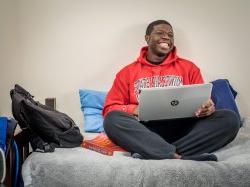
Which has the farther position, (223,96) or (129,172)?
Result: (223,96)

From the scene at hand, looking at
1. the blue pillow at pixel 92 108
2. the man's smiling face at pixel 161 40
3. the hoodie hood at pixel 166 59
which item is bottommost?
the blue pillow at pixel 92 108

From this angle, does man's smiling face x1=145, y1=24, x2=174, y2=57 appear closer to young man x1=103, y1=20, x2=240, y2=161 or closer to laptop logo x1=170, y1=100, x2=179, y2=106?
young man x1=103, y1=20, x2=240, y2=161

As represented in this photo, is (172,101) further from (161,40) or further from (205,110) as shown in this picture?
(161,40)

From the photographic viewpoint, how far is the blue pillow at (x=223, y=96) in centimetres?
196

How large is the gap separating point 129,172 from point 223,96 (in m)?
1.05

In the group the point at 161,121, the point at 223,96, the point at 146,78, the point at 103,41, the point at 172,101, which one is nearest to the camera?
the point at 172,101

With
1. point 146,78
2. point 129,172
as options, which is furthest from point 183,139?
point 146,78

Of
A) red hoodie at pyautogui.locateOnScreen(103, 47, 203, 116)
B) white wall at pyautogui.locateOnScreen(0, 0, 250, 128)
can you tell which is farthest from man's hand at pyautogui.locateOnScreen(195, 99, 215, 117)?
white wall at pyautogui.locateOnScreen(0, 0, 250, 128)

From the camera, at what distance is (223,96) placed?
200cm

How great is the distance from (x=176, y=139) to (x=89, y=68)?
0.86 meters

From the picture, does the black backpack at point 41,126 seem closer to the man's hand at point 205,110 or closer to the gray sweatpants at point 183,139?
the gray sweatpants at point 183,139

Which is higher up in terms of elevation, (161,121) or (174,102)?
(174,102)

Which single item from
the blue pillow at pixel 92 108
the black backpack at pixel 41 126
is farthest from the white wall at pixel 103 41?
the black backpack at pixel 41 126

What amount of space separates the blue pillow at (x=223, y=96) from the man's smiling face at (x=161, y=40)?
0.38m
